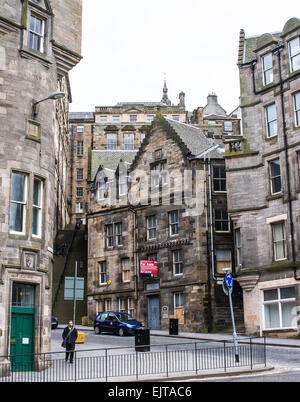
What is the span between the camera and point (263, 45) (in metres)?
38.6

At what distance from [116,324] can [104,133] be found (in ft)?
181

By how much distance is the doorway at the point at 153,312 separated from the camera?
143 ft

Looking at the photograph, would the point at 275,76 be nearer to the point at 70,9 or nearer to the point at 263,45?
the point at 263,45

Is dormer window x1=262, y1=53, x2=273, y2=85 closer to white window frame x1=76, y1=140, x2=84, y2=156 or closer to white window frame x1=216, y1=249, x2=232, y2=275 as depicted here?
white window frame x1=216, y1=249, x2=232, y2=275

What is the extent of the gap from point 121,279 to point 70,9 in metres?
23.6

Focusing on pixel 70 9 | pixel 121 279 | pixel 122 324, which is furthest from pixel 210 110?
pixel 70 9

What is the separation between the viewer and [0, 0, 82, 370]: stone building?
22.9 metres

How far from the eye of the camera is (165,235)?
44.4 metres

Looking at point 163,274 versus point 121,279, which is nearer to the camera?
point 163,274

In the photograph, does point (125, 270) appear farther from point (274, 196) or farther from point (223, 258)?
point (274, 196)

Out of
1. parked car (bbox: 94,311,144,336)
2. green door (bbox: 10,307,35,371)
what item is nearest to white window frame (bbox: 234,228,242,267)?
parked car (bbox: 94,311,144,336)

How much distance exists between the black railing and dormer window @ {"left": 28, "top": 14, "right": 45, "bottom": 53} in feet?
40.2

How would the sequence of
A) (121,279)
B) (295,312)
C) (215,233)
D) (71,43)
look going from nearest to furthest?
(71,43) → (295,312) → (215,233) → (121,279)
